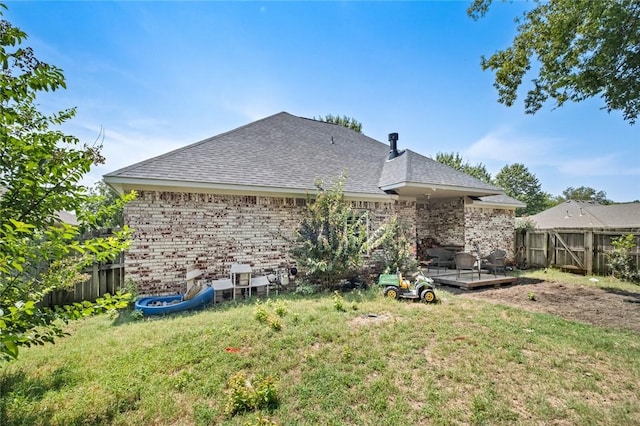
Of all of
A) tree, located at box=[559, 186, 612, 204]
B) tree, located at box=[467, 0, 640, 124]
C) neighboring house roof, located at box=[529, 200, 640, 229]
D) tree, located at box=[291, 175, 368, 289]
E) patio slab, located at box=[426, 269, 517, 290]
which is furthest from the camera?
tree, located at box=[559, 186, 612, 204]

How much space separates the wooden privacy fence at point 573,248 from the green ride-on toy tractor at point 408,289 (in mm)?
8584

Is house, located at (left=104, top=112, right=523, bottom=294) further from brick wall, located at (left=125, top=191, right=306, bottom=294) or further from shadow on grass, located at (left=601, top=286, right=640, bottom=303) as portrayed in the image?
shadow on grass, located at (left=601, top=286, right=640, bottom=303)

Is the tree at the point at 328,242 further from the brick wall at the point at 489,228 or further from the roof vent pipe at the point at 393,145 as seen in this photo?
the brick wall at the point at 489,228

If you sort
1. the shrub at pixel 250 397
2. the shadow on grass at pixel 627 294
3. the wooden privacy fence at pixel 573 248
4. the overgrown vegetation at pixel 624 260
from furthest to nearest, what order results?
the wooden privacy fence at pixel 573 248 → the overgrown vegetation at pixel 624 260 → the shadow on grass at pixel 627 294 → the shrub at pixel 250 397

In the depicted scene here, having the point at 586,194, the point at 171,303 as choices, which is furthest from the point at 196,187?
the point at 586,194

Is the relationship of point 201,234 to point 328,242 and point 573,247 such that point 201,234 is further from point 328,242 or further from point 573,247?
point 573,247

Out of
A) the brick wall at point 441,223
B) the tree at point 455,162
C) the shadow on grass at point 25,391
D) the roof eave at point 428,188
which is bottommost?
Answer: the shadow on grass at point 25,391

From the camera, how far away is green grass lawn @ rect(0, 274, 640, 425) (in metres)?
2.87

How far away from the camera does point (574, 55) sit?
7.65 meters

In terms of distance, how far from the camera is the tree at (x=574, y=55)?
648 centimetres

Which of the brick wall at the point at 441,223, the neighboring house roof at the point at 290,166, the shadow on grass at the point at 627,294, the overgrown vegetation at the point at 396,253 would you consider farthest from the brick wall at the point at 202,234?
the shadow on grass at the point at 627,294

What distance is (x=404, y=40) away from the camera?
895 cm

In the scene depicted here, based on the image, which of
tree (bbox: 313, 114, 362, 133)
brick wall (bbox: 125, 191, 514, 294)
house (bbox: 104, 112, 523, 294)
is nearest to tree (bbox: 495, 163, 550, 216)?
tree (bbox: 313, 114, 362, 133)

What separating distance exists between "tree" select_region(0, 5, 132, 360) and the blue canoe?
3.47m
